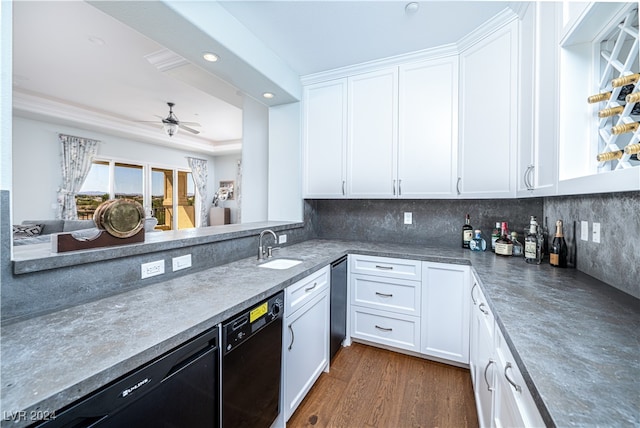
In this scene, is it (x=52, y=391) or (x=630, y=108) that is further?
(x=630, y=108)

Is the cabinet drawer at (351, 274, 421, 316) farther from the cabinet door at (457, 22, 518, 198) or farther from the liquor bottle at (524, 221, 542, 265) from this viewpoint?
the cabinet door at (457, 22, 518, 198)

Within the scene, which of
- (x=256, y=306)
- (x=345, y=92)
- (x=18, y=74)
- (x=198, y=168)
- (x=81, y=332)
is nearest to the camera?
(x=81, y=332)

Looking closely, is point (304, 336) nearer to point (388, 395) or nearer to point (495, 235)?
point (388, 395)

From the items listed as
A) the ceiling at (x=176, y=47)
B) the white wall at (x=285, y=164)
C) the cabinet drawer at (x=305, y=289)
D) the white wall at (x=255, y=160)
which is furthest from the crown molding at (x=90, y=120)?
the cabinet drawer at (x=305, y=289)

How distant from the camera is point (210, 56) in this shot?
5.92 ft

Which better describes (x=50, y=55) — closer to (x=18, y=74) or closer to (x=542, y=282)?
(x=18, y=74)

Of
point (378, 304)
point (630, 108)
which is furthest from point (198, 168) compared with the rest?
point (630, 108)

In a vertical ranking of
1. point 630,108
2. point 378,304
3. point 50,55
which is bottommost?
point 378,304

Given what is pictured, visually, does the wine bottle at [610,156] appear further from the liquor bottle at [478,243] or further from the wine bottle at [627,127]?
the liquor bottle at [478,243]

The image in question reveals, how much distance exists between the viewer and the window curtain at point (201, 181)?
763 centimetres

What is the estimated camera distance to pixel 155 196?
267 inches

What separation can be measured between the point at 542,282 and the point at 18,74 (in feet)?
19.5

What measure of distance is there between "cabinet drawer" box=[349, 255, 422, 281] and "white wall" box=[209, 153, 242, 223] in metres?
6.38

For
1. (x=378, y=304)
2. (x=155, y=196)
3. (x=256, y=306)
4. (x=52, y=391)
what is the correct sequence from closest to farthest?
(x=52, y=391) < (x=256, y=306) < (x=378, y=304) < (x=155, y=196)
